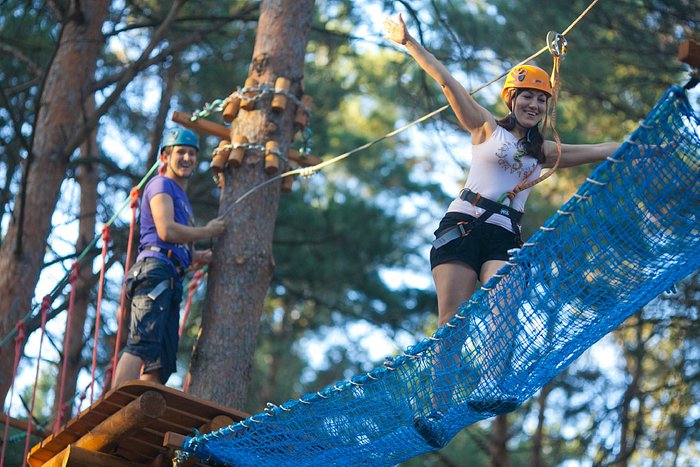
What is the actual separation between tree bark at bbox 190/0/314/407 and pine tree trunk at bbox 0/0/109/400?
179 centimetres

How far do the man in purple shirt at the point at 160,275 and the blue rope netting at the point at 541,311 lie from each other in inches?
33.7

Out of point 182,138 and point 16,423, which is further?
point 16,423

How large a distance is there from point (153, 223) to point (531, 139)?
1.84 metres

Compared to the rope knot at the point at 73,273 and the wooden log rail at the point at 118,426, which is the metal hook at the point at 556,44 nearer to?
the wooden log rail at the point at 118,426

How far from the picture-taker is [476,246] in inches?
161

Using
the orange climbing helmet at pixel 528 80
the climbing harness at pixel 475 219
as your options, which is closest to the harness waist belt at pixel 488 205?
the climbing harness at pixel 475 219

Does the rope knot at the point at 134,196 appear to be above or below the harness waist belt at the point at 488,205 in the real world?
above

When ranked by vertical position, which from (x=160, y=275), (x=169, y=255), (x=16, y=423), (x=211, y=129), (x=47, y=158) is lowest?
(x=16, y=423)

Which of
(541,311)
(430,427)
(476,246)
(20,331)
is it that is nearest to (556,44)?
(476,246)

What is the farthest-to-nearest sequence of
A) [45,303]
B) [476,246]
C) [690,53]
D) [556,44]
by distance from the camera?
[45,303] < [476,246] < [556,44] < [690,53]

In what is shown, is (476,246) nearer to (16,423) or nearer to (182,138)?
(182,138)

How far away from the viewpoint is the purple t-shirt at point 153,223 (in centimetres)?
495

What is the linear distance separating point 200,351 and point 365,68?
13569 mm

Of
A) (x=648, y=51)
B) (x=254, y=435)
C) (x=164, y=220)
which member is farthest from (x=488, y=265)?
(x=648, y=51)
